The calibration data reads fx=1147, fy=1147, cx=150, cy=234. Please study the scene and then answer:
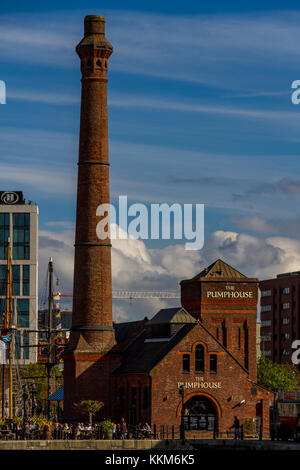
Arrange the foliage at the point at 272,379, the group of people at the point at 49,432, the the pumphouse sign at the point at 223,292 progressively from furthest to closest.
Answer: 1. the foliage at the point at 272,379
2. the the pumphouse sign at the point at 223,292
3. the group of people at the point at 49,432

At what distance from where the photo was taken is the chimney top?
10864cm

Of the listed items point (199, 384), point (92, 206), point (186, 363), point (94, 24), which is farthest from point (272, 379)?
point (94, 24)

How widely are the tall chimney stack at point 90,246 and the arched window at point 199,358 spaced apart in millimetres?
9609

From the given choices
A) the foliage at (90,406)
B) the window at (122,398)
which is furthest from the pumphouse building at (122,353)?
the foliage at (90,406)

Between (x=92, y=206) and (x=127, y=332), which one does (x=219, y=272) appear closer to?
(x=127, y=332)

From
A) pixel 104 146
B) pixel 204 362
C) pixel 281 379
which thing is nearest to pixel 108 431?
pixel 204 362

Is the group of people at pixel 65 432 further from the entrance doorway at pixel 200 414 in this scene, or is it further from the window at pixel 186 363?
the window at pixel 186 363

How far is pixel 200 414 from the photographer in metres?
101

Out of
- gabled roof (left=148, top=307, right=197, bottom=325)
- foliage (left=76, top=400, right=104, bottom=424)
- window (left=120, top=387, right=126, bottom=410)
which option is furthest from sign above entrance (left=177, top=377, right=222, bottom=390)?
foliage (left=76, top=400, right=104, bottom=424)

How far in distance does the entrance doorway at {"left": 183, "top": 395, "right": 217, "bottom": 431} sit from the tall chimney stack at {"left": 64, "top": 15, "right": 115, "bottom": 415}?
1016 centimetres

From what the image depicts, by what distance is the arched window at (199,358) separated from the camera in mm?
101438
